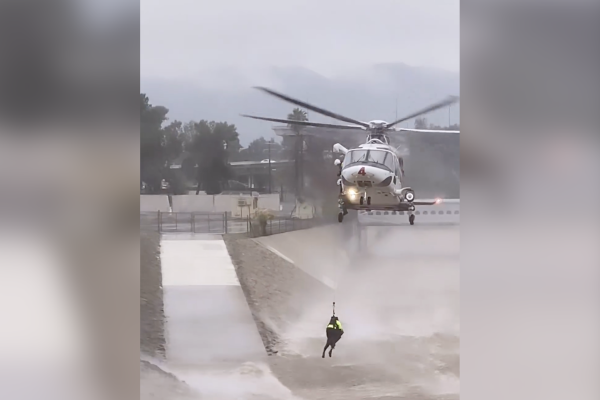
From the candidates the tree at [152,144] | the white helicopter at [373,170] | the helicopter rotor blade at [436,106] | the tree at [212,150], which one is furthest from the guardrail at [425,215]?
the tree at [152,144]

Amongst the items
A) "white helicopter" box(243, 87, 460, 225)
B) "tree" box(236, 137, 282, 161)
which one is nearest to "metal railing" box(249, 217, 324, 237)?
"white helicopter" box(243, 87, 460, 225)

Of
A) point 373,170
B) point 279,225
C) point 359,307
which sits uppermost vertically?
point 373,170

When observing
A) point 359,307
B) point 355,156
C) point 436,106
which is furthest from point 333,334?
point 436,106

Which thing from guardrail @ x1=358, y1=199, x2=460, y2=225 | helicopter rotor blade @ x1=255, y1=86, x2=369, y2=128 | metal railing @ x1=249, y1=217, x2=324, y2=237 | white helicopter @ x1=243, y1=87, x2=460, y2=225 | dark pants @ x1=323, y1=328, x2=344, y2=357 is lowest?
dark pants @ x1=323, y1=328, x2=344, y2=357

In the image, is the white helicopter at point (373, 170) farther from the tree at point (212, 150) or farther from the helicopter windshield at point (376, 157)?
the tree at point (212, 150)

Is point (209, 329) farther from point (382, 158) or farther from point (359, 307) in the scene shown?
point (382, 158)

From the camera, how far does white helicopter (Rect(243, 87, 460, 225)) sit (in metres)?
2.01

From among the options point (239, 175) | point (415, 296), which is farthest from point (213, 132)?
point (415, 296)

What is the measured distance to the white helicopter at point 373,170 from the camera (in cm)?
201

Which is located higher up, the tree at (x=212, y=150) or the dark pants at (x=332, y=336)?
the tree at (x=212, y=150)

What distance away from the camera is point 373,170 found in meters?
2.01

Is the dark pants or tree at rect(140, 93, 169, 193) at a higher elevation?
tree at rect(140, 93, 169, 193)

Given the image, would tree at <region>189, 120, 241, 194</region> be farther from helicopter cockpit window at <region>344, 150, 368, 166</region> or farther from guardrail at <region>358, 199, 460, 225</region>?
guardrail at <region>358, 199, 460, 225</region>
